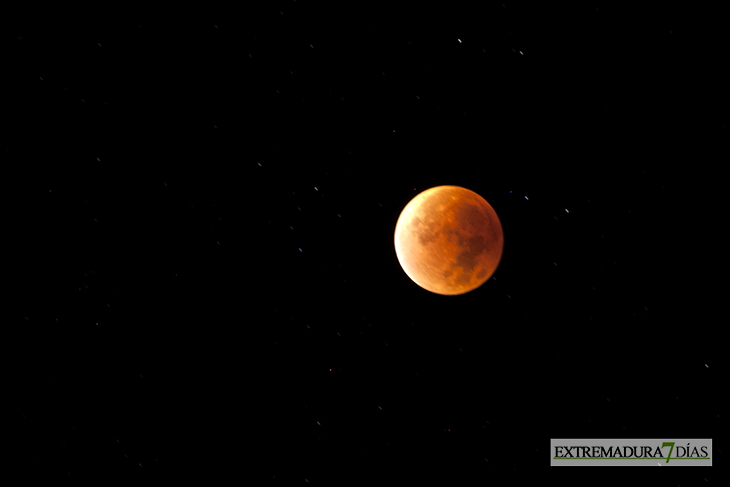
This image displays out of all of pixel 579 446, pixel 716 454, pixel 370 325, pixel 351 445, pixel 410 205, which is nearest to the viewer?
pixel 410 205

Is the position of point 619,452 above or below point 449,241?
below

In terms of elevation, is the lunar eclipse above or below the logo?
above

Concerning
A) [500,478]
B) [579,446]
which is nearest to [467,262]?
[579,446]

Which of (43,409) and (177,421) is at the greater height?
(43,409)

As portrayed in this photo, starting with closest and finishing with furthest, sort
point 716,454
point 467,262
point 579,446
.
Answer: point 467,262 < point 579,446 < point 716,454

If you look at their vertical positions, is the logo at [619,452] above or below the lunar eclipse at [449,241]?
below

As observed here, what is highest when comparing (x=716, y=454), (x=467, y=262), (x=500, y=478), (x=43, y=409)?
(x=467, y=262)

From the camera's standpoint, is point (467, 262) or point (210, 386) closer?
point (467, 262)

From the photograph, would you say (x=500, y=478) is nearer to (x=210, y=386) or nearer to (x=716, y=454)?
(x=716, y=454)
